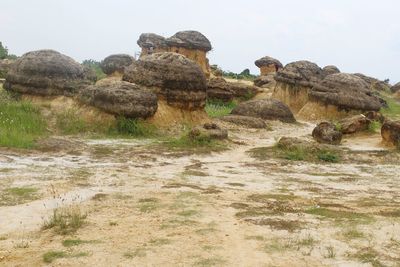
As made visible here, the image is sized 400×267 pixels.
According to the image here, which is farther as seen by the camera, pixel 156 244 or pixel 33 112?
pixel 33 112

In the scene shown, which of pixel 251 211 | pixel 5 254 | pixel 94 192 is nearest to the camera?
pixel 5 254

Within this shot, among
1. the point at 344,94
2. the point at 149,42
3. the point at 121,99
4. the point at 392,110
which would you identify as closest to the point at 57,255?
the point at 121,99

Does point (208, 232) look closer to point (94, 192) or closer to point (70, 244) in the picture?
point (70, 244)

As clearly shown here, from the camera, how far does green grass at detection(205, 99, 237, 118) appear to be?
26.8m

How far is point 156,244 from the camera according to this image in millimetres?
6699

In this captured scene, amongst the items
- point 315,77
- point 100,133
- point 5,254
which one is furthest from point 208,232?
point 315,77

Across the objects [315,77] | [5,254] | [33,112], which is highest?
[315,77]

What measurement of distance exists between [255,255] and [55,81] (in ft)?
52.9

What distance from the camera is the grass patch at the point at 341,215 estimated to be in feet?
26.7

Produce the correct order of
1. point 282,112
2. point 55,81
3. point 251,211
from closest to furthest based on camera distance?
1. point 251,211
2. point 55,81
3. point 282,112

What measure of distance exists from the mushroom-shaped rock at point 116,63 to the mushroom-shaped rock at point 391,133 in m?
20.3

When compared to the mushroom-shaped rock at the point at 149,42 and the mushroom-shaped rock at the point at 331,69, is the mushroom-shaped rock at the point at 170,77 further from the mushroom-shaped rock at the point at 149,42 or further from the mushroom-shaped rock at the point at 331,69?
the mushroom-shaped rock at the point at 331,69

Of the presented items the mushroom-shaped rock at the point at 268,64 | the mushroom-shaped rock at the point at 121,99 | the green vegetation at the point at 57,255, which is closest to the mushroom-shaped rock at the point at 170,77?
the mushroom-shaped rock at the point at 121,99

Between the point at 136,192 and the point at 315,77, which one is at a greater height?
the point at 315,77
